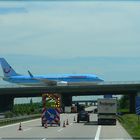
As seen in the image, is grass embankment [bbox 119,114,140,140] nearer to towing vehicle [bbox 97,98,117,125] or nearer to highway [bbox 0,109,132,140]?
highway [bbox 0,109,132,140]

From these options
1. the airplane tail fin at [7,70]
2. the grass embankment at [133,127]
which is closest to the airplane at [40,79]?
the airplane tail fin at [7,70]

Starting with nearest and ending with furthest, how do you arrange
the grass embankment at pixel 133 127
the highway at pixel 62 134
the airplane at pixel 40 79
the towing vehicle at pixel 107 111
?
the highway at pixel 62 134 < the grass embankment at pixel 133 127 < the towing vehicle at pixel 107 111 < the airplane at pixel 40 79

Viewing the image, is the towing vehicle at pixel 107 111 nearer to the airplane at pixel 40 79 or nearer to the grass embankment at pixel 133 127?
the grass embankment at pixel 133 127

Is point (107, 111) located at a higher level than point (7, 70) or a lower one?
lower

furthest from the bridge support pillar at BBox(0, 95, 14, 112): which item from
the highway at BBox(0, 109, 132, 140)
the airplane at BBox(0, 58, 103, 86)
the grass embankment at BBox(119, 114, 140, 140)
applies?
the highway at BBox(0, 109, 132, 140)

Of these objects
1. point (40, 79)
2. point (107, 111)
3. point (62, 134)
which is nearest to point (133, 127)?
point (107, 111)

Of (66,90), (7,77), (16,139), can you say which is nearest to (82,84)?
(66,90)

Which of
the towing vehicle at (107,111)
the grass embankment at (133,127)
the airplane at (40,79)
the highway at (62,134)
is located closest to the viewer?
the highway at (62,134)

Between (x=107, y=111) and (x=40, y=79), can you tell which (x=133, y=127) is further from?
(x=40, y=79)

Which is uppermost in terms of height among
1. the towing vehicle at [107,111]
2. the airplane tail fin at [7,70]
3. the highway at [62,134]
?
the airplane tail fin at [7,70]

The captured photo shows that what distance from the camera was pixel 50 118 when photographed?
163 feet

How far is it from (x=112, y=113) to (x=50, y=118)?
31.3 feet

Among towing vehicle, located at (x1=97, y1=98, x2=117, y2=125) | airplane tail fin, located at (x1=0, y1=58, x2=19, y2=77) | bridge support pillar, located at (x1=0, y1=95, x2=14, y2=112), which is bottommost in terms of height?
towing vehicle, located at (x1=97, y1=98, x2=117, y2=125)

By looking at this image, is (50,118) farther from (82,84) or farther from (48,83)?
(48,83)
